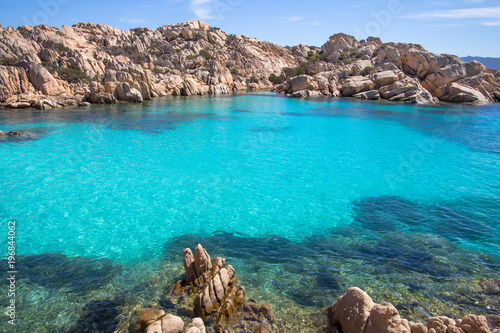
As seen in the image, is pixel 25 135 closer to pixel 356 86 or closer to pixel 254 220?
pixel 254 220

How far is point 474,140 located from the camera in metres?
27.0

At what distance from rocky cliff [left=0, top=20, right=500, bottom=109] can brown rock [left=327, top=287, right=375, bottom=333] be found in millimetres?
42019

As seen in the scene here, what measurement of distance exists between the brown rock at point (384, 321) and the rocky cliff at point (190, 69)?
42.9m

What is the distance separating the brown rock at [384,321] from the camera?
5.37 m

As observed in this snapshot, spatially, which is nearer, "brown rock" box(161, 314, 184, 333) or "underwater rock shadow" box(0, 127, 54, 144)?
"brown rock" box(161, 314, 184, 333)

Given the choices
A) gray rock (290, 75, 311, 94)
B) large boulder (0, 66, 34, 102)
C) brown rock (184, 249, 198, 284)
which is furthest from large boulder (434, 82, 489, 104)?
large boulder (0, 66, 34, 102)

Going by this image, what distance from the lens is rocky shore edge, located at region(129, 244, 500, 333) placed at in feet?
18.2

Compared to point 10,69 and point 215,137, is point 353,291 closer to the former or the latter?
point 215,137

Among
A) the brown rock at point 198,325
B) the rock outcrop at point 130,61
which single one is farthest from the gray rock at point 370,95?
the brown rock at point 198,325

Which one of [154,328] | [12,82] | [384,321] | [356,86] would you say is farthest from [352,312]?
[356,86]

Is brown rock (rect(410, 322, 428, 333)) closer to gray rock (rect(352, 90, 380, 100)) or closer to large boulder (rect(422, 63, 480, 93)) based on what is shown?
gray rock (rect(352, 90, 380, 100))

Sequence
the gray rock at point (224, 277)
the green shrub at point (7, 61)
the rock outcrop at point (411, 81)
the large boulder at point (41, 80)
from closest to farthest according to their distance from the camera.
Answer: the gray rock at point (224, 277), the large boulder at point (41, 80), the green shrub at point (7, 61), the rock outcrop at point (411, 81)

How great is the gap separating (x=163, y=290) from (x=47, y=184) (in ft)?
34.3

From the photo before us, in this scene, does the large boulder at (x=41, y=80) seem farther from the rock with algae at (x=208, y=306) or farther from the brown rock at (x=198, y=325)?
the brown rock at (x=198, y=325)
